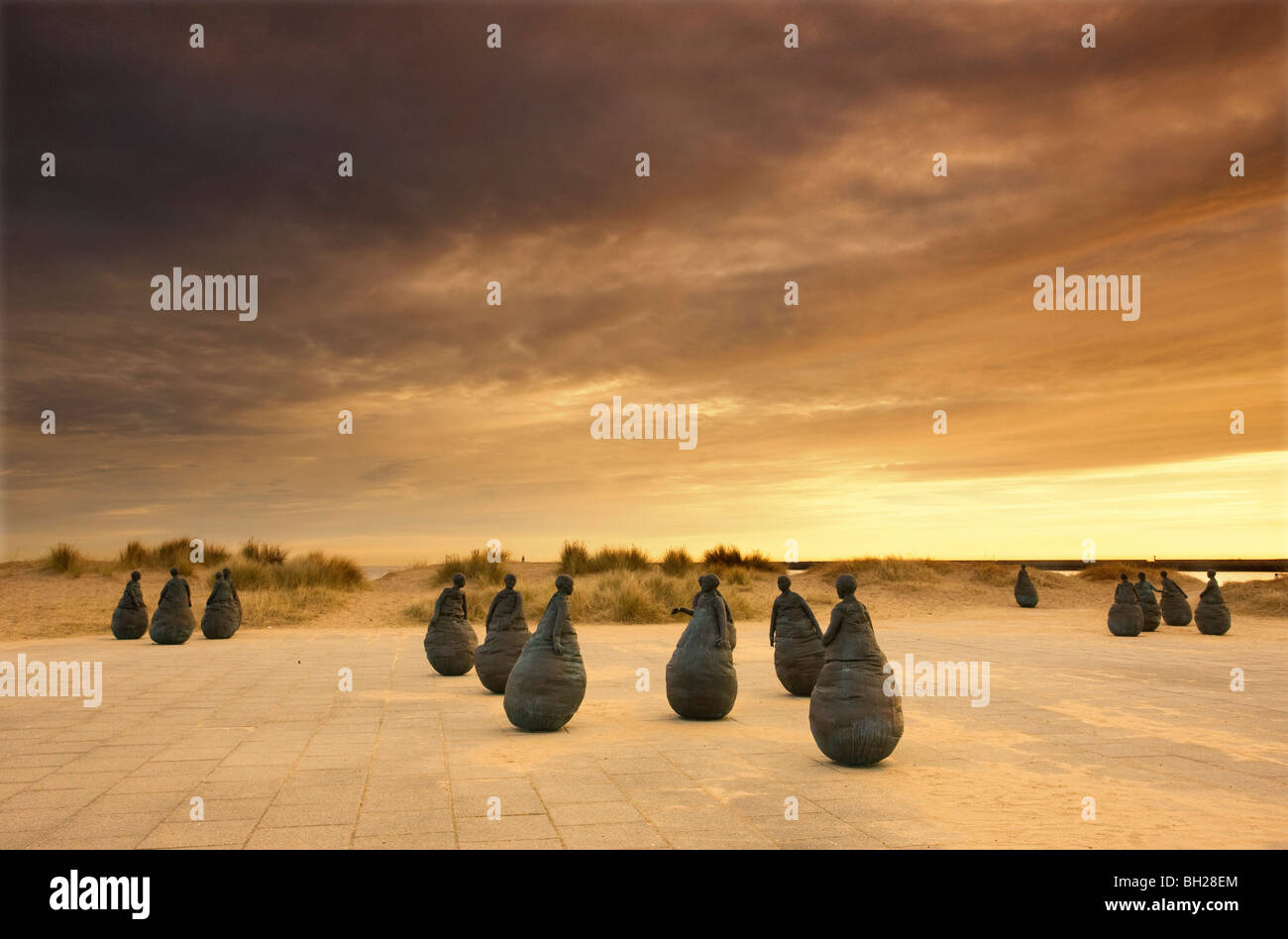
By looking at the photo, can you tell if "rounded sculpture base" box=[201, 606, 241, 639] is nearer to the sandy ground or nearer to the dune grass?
the sandy ground

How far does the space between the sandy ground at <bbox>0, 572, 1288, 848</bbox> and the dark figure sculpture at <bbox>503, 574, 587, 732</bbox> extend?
0.71 feet

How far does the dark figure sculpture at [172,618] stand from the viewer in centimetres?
1872

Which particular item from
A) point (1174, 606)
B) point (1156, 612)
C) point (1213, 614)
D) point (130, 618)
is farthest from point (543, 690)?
point (1174, 606)

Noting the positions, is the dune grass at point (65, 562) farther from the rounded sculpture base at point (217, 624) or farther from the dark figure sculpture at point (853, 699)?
the dark figure sculpture at point (853, 699)

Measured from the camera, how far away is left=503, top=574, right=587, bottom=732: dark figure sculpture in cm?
976

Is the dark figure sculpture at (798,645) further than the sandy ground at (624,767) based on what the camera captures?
Yes

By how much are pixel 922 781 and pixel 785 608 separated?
447 cm

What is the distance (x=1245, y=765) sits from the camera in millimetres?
8375

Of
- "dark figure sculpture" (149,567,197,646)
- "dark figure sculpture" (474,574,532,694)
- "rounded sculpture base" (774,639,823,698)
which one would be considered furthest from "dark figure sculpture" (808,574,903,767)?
"dark figure sculpture" (149,567,197,646)

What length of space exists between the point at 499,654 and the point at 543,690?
8.69ft

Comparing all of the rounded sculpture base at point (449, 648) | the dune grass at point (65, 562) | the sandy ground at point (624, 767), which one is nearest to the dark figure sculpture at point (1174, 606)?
the sandy ground at point (624, 767)

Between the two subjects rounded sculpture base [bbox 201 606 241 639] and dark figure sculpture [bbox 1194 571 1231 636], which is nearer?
rounded sculpture base [bbox 201 606 241 639]

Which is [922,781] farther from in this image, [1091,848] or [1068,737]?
[1068,737]

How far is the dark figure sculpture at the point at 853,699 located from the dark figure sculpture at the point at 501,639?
485cm
